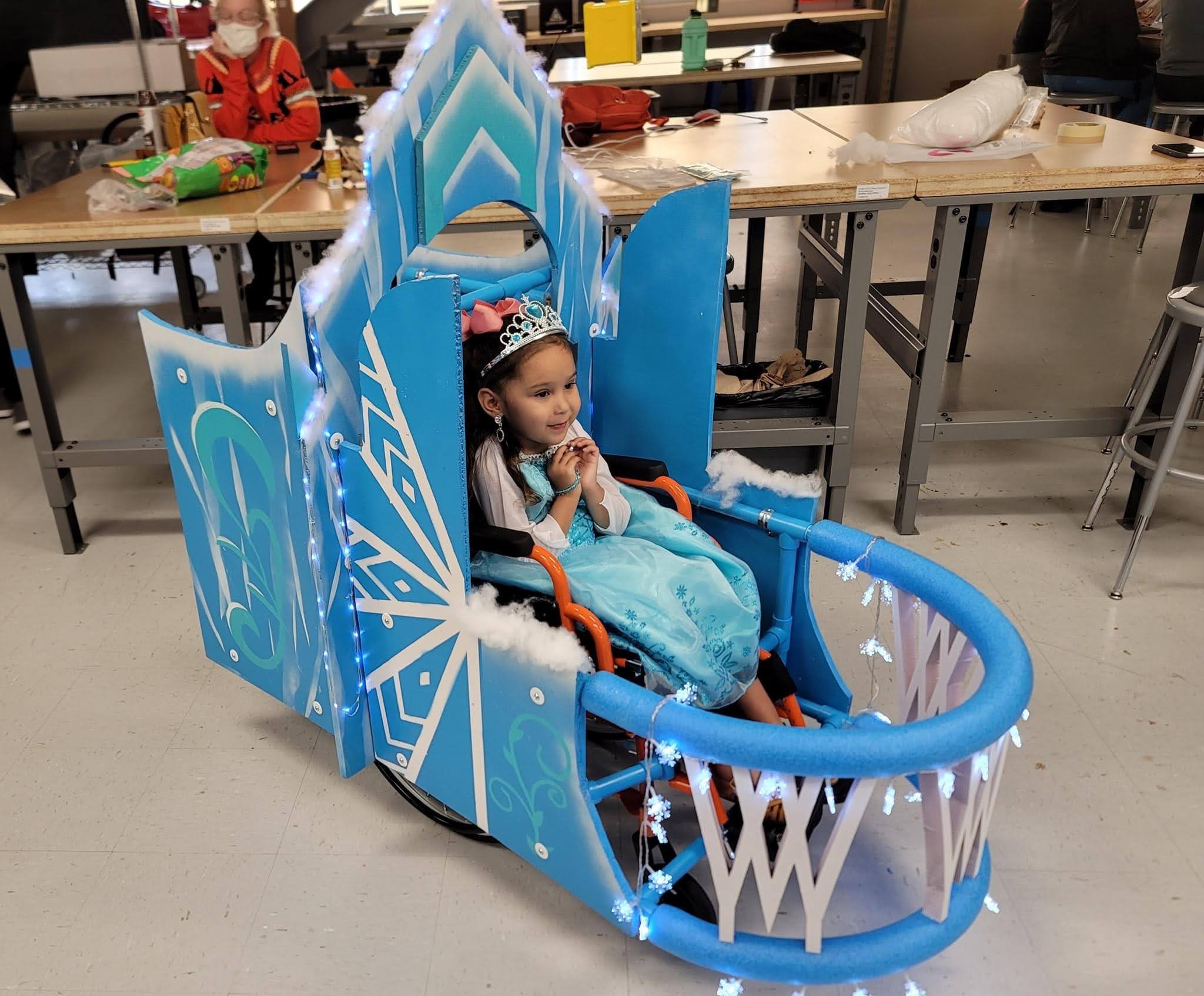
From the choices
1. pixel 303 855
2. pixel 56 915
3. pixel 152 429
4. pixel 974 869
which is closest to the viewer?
pixel 974 869

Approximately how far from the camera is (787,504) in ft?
5.65

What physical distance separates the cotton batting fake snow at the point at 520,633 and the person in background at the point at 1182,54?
474cm

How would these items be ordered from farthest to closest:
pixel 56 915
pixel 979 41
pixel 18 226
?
1. pixel 979 41
2. pixel 18 226
3. pixel 56 915

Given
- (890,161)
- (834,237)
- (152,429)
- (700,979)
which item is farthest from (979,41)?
(700,979)

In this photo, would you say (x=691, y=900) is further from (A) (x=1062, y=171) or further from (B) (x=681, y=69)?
(B) (x=681, y=69)

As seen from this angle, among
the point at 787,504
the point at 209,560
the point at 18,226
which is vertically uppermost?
the point at 18,226

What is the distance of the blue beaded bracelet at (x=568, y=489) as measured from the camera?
5.45 feet

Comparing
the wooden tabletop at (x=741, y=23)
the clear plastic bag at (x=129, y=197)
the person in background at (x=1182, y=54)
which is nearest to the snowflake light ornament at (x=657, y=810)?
the clear plastic bag at (x=129, y=197)

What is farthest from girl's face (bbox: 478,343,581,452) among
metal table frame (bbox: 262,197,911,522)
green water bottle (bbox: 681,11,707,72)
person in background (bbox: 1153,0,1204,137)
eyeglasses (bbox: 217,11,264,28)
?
person in background (bbox: 1153,0,1204,137)

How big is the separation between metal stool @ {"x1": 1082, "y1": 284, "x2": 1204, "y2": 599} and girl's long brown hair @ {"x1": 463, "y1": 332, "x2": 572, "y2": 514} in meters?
1.49

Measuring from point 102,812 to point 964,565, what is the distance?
6.56 ft

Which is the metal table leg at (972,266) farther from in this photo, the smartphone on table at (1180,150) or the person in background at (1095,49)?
the person in background at (1095,49)

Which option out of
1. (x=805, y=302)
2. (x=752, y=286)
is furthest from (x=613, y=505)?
(x=805, y=302)

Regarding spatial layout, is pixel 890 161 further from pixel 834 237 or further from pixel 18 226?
pixel 18 226
